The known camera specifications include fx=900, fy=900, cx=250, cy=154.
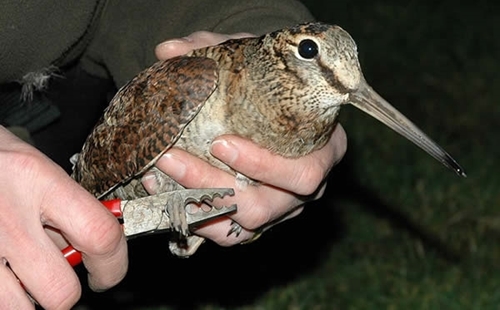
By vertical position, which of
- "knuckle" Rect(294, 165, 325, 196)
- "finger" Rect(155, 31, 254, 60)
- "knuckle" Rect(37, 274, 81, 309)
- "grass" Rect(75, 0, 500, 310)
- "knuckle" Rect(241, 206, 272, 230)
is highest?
"finger" Rect(155, 31, 254, 60)

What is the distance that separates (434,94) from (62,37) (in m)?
5.67

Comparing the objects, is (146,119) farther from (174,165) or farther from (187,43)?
(187,43)

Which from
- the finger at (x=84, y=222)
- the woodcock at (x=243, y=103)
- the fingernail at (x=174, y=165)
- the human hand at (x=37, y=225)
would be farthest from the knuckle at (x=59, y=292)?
the fingernail at (x=174, y=165)

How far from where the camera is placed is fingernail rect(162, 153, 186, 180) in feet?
10.4

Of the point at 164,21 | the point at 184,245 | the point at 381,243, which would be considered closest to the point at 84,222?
the point at 184,245

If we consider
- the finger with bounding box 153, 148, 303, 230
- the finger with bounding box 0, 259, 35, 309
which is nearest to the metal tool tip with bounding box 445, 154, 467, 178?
the finger with bounding box 153, 148, 303, 230

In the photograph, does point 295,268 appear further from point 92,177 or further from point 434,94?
point 434,94

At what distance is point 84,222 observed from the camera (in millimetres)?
2609

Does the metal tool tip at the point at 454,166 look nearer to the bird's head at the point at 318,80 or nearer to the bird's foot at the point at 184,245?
the bird's head at the point at 318,80

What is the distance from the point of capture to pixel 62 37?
3664mm

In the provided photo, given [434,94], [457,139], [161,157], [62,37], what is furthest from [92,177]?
[434,94]

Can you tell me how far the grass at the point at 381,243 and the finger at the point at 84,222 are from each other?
2494mm

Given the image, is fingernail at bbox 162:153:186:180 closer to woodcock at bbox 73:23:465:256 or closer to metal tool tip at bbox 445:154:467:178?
woodcock at bbox 73:23:465:256

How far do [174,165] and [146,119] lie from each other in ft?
0.66
